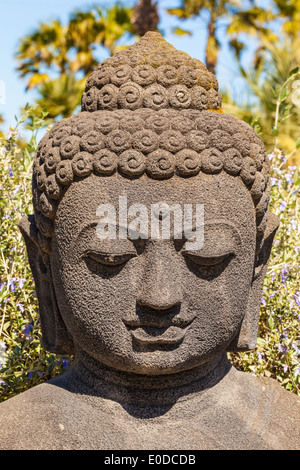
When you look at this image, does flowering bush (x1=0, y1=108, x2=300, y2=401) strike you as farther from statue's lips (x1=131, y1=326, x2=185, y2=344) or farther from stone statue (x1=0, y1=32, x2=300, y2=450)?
statue's lips (x1=131, y1=326, x2=185, y2=344)

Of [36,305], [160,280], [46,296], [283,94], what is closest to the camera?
[160,280]

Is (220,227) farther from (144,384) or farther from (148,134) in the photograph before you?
(144,384)

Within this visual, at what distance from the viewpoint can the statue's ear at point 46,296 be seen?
2.24 metres

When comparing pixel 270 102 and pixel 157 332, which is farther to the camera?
pixel 270 102

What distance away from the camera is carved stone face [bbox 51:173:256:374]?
5.99 feet

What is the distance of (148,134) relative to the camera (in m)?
1.85

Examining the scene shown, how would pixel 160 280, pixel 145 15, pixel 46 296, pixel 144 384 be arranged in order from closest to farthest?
pixel 160 280, pixel 144 384, pixel 46 296, pixel 145 15

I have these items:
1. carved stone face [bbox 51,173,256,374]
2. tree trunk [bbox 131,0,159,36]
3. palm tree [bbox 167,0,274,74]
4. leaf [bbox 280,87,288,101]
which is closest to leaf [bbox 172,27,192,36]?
palm tree [bbox 167,0,274,74]

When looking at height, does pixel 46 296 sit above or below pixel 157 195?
below

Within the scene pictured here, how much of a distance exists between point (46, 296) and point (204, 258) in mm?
836

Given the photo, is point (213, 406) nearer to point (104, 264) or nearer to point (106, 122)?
point (104, 264)

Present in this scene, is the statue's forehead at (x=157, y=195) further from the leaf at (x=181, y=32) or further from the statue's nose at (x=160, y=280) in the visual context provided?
the leaf at (x=181, y=32)

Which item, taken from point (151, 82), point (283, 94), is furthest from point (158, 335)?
point (283, 94)

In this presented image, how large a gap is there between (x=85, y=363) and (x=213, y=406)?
54cm
